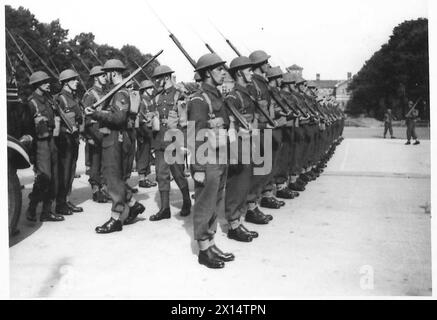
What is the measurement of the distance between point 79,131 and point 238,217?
3.68 m

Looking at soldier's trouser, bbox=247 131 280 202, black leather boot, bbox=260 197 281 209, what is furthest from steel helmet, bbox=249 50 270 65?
black leather boot, bbox=260 197 281 209

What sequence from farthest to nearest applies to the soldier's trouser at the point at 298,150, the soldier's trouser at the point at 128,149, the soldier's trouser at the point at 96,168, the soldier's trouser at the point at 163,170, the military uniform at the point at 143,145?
the military uniform at the point at 143,145 → the soldier's trouser at the point at 298,150 → the soldier's trouser at the point at 96,168 → the soldier's trouser at the point at 163,170 → the soldier's trouser at the point at 128,149

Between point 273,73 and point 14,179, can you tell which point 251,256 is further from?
point 273,73

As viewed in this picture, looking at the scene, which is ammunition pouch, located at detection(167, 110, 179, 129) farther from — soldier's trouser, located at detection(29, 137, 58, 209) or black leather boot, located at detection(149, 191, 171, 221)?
soldier's trouser, located at detection(29, 137, 58, 209)

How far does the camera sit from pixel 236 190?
604 cm

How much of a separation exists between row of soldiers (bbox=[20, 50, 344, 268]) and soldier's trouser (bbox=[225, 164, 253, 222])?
0.01 metres

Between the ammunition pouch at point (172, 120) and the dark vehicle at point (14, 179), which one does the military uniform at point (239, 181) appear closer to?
the ammunition pouch at point (172, 120)

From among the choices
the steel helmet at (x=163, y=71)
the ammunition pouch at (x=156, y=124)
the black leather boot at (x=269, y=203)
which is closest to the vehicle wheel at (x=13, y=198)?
the ammunition pouch at (x=156, y=124)

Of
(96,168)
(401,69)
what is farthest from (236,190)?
(401,69)

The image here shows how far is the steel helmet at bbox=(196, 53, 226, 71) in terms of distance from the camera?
5.10 metres

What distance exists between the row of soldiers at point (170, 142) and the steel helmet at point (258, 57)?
16 millimetres

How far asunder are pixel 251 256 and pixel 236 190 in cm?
99

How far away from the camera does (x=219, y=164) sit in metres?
5.10

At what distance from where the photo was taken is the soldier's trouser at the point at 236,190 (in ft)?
19.7
